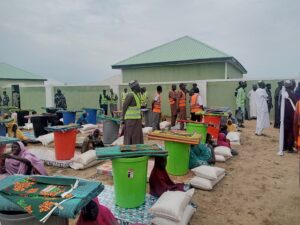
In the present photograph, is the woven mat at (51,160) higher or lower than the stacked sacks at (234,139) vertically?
lower

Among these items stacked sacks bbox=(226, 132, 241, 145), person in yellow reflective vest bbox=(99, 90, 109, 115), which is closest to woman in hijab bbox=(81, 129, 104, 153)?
stacked sacks bbox=(226, 132, 241, 145)

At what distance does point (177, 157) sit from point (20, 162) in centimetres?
253

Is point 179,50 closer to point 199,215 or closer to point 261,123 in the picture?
point 261,123

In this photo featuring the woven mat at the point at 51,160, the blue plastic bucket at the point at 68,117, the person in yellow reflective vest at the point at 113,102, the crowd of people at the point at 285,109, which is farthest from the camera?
the person in yellow reflective vest at the point at 113,102

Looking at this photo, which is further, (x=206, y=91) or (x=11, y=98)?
(x=11, y=98)

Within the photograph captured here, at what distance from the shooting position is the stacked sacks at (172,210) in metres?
3.11

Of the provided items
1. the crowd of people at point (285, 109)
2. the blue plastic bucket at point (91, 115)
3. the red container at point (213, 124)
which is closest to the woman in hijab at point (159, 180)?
the crowd of people at point (285, 109)

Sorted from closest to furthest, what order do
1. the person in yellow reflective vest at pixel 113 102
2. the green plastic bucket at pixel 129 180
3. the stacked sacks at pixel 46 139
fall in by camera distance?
the green plastic bucket at pixel 129 180, the stacked sacks at pixel 46 139, the person in yellow reflective vest at pixel 113 102

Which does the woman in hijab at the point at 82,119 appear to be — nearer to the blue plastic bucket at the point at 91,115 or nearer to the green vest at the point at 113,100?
the blue plastic bucket at the point at 91,115

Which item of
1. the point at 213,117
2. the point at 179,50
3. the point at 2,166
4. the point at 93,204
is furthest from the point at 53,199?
the point at 179,50

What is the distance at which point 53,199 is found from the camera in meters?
2.12

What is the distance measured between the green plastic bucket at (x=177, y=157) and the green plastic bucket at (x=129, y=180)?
4.30ft

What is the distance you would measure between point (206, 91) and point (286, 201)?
907 centimetres

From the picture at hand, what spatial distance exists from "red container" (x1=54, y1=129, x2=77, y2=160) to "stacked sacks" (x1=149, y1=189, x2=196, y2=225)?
3.17 m
